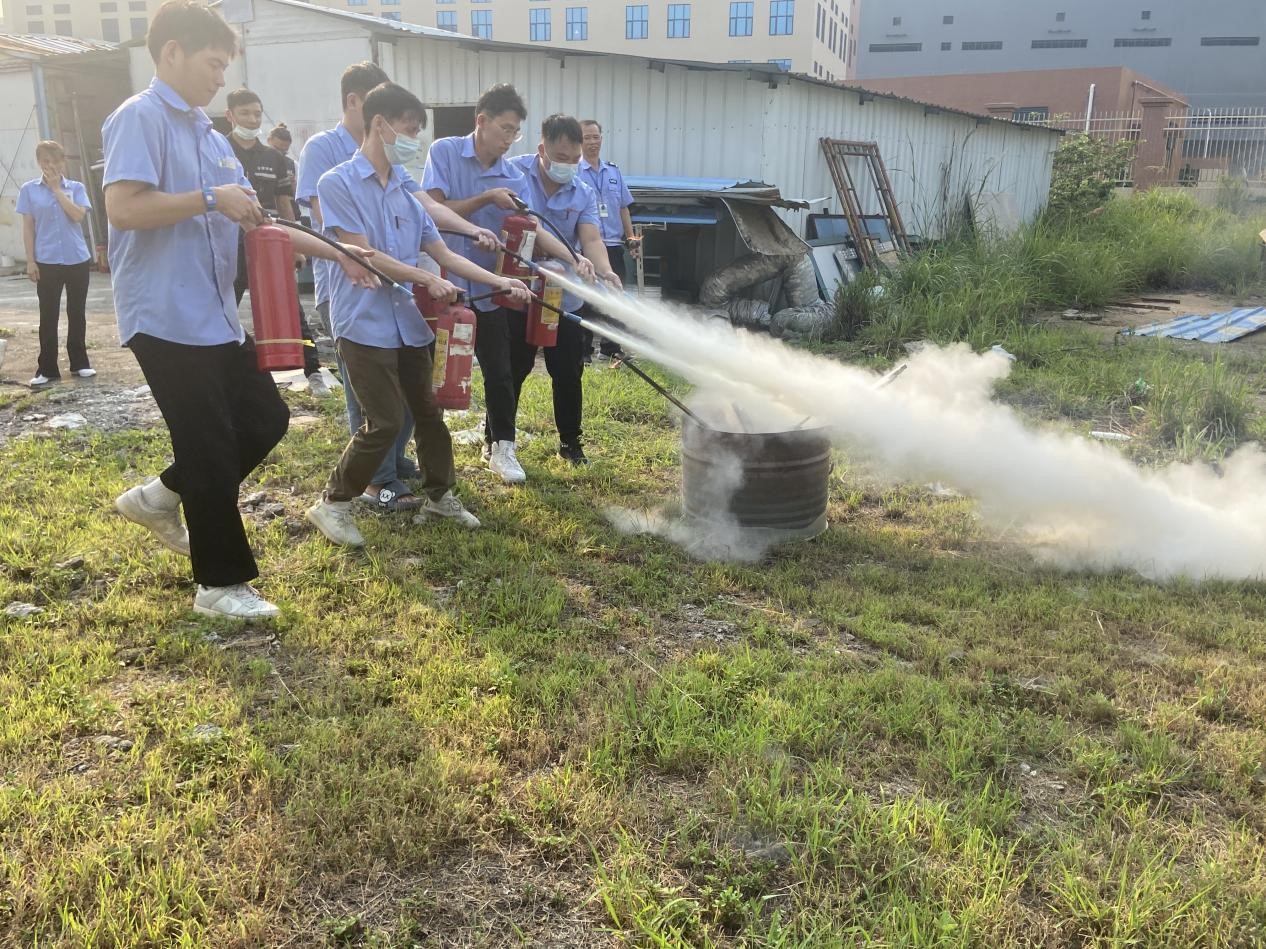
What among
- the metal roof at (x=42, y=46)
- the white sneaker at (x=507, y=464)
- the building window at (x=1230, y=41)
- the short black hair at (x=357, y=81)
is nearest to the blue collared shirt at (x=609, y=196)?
the white sneaker at (x=507, y=464)

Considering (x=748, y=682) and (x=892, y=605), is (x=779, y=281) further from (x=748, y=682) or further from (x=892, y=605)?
(x=748, y=682)

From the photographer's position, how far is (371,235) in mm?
3916

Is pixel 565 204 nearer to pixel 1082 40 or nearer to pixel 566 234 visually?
pixel 566 234

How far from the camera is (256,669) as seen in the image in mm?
3057

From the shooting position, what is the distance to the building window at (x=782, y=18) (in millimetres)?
50219

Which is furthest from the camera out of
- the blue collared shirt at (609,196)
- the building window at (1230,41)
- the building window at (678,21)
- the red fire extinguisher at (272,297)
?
the building window at (678,21)

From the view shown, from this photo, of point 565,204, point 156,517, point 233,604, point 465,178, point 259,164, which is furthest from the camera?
point 259,164

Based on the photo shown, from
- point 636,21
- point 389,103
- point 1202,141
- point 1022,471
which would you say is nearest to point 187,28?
point 389,103

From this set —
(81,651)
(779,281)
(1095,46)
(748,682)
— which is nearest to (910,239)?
(779,281)

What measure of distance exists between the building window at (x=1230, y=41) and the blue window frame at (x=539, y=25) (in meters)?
37.2

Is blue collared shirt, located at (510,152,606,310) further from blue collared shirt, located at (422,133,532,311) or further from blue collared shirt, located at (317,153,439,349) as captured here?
blue collared shirt, located at (317,153,439,349)

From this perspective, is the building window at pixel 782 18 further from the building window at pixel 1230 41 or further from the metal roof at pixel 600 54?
the metal roof at pixel 600 54

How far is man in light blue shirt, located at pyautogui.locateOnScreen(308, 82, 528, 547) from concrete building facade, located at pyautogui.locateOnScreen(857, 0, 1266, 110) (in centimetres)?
5095

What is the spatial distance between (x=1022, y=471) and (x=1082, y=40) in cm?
5764
